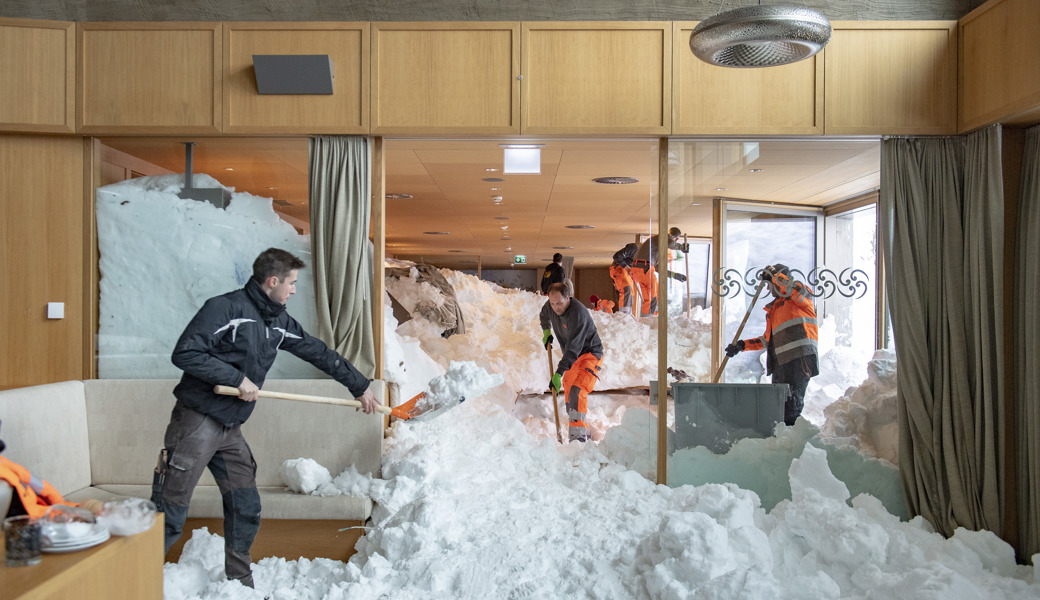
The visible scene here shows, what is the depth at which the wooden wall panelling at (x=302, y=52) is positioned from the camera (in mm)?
4258

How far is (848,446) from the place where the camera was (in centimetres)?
432

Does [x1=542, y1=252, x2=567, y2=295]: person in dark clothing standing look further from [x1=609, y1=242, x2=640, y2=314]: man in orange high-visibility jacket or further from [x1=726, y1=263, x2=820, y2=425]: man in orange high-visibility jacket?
[x1=726, y1=263, x2=820, y2=425]: man in orange high-visibility jacket

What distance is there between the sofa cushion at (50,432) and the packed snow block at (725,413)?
344 cm

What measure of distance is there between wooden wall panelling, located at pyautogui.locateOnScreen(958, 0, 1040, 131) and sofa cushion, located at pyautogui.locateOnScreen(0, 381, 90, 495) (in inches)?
205

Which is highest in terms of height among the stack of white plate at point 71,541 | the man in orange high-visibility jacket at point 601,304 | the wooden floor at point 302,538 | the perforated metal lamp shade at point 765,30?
the perforated metal lamp shade at point 765,30

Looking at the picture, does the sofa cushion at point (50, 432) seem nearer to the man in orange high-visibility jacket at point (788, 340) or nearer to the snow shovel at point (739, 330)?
the snow shovel at point (739, 330)

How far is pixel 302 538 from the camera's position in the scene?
392cm

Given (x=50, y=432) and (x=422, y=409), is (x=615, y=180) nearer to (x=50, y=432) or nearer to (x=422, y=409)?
(x=422, y=409)

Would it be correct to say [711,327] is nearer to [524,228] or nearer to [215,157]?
[524,228]

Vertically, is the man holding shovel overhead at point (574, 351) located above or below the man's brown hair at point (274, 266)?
below

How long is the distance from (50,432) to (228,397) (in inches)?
53.1

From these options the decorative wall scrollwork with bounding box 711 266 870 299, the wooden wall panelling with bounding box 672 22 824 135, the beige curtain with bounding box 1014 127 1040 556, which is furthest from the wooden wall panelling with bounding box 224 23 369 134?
the beige curtain with bounding box 1014 127 1040 556

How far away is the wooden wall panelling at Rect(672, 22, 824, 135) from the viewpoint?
4234 millimetres

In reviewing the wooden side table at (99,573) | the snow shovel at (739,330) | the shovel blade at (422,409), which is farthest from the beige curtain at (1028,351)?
the wooden side table at (99,573)
